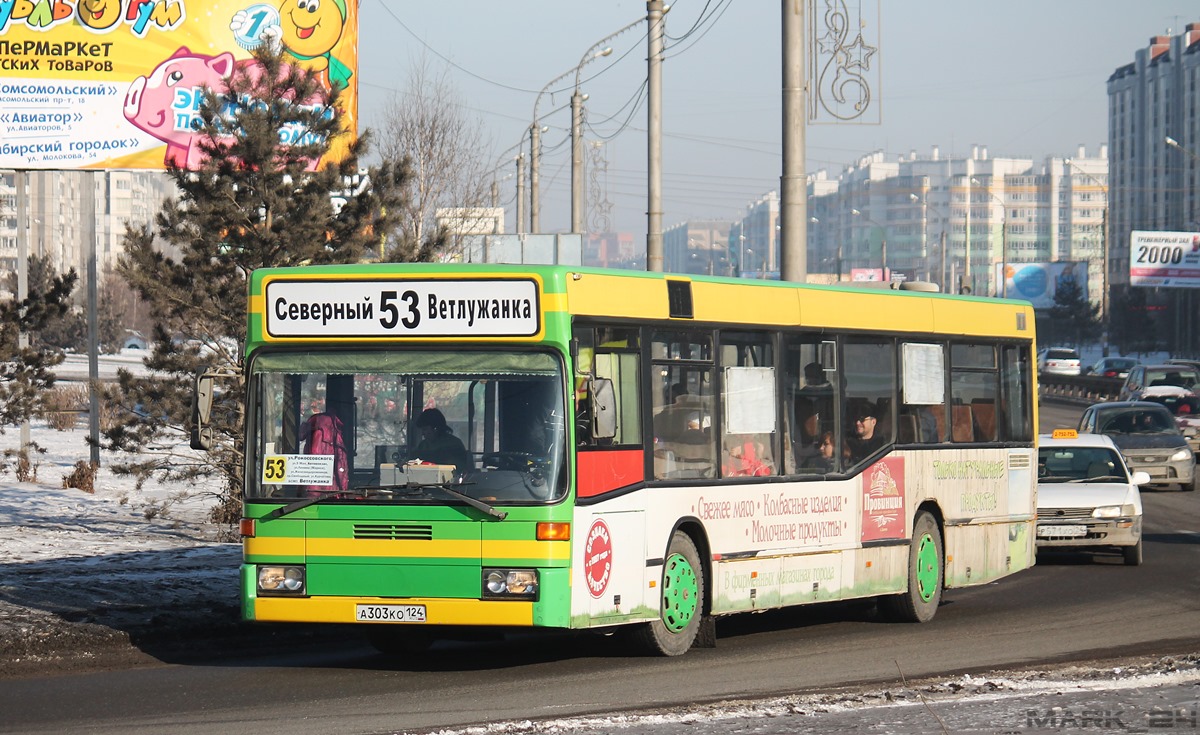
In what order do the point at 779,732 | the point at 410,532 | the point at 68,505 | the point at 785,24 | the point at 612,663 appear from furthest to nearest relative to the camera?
the point at 68,505
the point at 785,24
the point at 612,663
the point at 410,532
the point at 779,732

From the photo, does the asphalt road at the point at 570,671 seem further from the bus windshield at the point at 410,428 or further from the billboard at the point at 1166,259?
the billboard at the point at 1166,259

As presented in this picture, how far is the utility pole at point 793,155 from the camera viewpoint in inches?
659

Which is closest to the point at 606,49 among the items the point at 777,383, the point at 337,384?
the point at 777,383

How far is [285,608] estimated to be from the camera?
1046 centimetres

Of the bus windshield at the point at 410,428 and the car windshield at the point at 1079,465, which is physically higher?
the bus windshield at the point at 410,428

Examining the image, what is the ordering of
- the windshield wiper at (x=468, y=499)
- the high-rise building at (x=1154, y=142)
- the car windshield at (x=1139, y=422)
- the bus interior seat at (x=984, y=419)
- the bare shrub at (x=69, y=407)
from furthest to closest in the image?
the high-rise building at (x=1154, y=142), the bare shrub at (x=69, y=407), the car windshield at (x=1139, y=422), the bus interior seat at (x=984, y=419), the windshield wiper at (x=468, y=499)

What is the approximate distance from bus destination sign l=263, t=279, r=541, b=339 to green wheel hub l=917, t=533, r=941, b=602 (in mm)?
5398

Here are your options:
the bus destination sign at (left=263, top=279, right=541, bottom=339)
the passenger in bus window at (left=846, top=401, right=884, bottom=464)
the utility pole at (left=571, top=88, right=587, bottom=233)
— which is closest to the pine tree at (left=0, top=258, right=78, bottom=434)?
the bus destination sign at (left=263, top=279, right=541, bottom=339)

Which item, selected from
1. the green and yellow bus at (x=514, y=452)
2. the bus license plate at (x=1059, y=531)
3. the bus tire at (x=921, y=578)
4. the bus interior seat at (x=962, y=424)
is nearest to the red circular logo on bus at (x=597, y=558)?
the green and yellow bus at (x=514, y=452)

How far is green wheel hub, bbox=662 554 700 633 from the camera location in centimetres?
1121

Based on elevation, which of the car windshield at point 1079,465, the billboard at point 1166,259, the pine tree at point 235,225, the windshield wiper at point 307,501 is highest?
the billboard at point 1166,259

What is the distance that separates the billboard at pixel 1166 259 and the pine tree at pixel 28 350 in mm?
75043

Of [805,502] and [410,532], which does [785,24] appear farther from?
[410,532]

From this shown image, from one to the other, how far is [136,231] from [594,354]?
872cm
